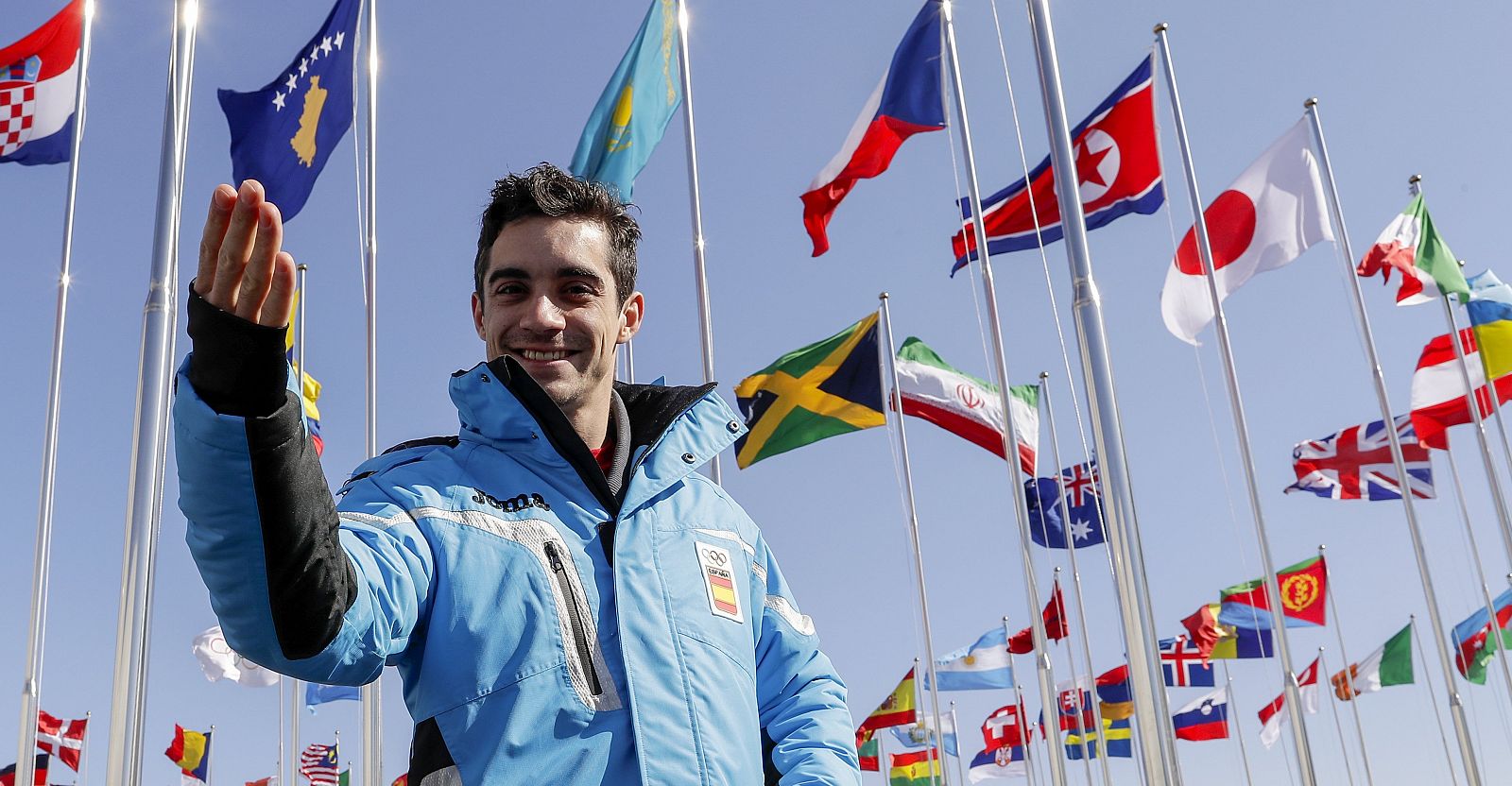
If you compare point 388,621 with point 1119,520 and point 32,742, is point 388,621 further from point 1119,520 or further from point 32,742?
point 32,742

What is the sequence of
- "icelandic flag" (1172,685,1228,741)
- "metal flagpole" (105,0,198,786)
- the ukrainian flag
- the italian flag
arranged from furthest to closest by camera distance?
1. "icelandic flag" (1172,685,1228,741)
2. the italian flag
3. the ukrainian flag
4. "metal flagpole" (105,0,198,786)

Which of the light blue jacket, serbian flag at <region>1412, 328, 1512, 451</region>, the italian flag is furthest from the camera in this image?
the italian flag

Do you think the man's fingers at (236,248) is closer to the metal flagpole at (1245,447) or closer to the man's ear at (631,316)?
the man's ear at (631,316)

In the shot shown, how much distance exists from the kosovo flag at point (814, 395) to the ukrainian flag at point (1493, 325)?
341 inches

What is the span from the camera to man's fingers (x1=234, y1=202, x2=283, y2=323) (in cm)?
122

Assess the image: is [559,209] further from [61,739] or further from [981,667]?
[61,739]

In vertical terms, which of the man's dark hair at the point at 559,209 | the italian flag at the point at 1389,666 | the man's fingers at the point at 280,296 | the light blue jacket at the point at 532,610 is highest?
the italian flag at the point at 1389,666

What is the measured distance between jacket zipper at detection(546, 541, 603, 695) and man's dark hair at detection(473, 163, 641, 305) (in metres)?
0.74

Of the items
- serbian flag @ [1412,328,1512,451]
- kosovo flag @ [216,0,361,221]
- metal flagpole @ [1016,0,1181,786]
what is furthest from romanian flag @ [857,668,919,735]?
metal flagpole @ [1016,0,1181,786]

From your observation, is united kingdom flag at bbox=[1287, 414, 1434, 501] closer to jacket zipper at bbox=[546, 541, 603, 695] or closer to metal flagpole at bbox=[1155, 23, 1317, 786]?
metal flagpole at bbox=[1155, 23, 1317, 786]

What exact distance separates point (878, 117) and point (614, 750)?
10346 millimetres

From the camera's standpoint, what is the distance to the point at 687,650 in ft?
6.61

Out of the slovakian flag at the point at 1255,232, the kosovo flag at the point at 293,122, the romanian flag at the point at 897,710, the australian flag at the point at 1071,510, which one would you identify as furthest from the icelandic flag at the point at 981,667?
the kosovo flag at the point at 293,122

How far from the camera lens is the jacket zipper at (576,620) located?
1877 mm
